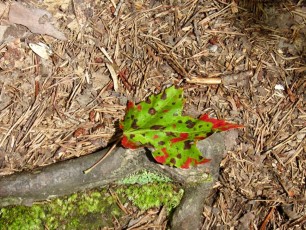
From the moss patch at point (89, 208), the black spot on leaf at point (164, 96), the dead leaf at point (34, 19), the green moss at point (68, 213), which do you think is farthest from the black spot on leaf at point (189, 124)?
the dead leaf at point (34, 19)

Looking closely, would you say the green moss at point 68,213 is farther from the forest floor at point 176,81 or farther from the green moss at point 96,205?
the forest floor at point 176,81

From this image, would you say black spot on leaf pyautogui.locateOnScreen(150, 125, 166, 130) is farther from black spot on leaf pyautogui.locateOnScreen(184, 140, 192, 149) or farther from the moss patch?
the moss patch

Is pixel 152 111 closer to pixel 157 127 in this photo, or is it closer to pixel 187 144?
pixel 157 127

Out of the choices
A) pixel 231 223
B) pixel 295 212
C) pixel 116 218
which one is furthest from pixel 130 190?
pixel 295 212

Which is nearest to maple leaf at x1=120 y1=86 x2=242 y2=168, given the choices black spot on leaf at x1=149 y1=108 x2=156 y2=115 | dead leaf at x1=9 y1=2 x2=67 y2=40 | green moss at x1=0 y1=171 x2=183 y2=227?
black spot on leaf at x1=149 y1=108 x2=156 y2=115

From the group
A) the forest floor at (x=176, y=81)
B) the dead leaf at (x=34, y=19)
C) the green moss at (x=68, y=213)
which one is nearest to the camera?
the green moss at (x=68, y=213)

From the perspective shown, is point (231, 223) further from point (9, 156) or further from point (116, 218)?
point (9, 156)
